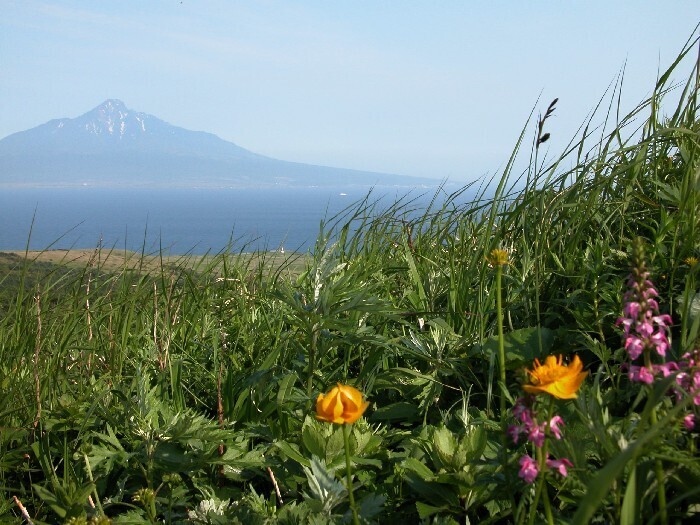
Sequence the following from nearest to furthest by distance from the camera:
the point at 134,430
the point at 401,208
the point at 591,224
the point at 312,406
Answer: the point at 134,430 → the point at 312,406 → the point at 591,224 → the point at 401,208

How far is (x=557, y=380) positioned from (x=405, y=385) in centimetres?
131

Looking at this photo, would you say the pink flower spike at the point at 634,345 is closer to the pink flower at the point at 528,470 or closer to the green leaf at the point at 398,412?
the pink flower at the point at 528,470

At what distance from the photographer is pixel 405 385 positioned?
2264 mm

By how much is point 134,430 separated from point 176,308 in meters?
1.02

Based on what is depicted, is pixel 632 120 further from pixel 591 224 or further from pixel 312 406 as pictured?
pixel 312 406

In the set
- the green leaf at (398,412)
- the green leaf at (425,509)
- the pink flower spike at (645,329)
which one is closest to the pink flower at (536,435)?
the pink flower spike at (645,329)

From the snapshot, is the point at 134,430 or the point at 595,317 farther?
the point at 595,317

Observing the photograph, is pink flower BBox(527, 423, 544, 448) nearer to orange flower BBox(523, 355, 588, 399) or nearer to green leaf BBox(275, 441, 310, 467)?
orange flower BBox(523, 355, 588, 399)

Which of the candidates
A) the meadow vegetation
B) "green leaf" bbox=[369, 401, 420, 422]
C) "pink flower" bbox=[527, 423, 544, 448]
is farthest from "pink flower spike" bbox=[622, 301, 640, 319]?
"green leaf" bbox=[369, 401, 420, 422]

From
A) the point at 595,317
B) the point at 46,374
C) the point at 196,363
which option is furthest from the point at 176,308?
the point at 595,317

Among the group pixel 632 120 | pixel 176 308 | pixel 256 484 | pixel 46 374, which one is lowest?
pixel 256 484

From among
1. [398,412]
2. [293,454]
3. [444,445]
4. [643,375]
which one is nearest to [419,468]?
[444,445]

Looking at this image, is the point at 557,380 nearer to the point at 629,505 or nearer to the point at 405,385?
the point at 629,505

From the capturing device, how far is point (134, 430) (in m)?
1.96
